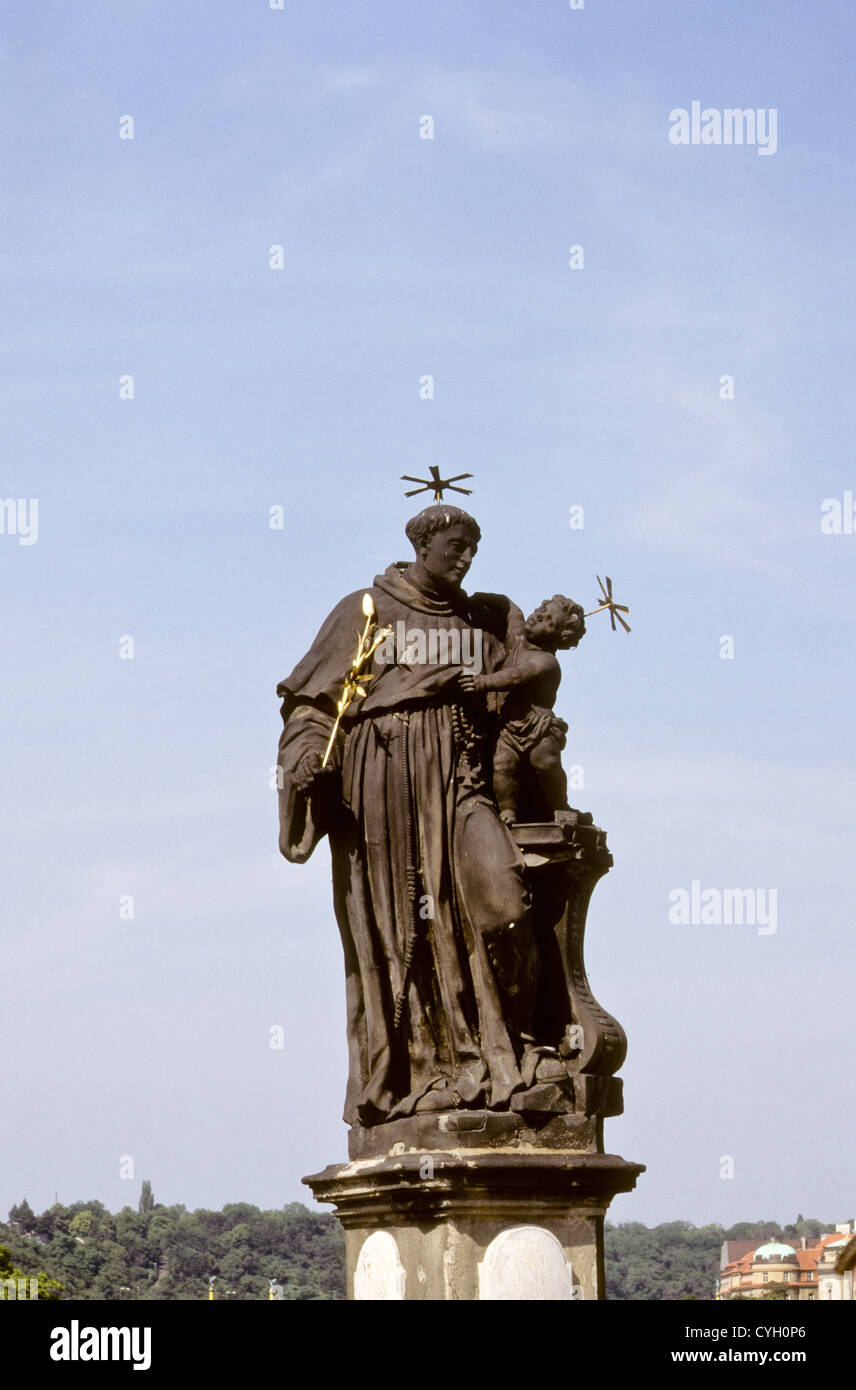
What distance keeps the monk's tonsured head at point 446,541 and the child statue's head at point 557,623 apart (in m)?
0.51

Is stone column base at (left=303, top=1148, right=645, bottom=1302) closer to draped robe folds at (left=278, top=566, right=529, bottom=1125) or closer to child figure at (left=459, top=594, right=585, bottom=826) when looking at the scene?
draped robe folds at (left=278, top=566, right=529, bottom=1125)

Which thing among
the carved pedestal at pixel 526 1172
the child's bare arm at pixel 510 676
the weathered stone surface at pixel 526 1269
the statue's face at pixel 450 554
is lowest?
the weathered stone surface at pixel 526 1269

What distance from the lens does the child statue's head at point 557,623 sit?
12516 mm

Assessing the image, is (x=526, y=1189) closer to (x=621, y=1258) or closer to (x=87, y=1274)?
(x=87, y=1274)

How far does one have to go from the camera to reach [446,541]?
12734 mm

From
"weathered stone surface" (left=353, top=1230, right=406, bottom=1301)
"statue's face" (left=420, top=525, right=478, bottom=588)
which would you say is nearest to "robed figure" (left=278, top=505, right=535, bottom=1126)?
"statue's face" (left=420, top=525, right=478, bottom=588)

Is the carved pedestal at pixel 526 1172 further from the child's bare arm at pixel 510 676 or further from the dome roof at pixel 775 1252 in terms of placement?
the dome roof at pixel 775 1252

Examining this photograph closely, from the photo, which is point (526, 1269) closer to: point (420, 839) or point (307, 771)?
point (420, 839)

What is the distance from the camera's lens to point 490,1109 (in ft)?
38.1

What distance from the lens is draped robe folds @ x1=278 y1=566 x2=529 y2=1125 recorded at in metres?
11.9

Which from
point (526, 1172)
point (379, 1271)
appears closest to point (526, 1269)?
point (526, 1172)

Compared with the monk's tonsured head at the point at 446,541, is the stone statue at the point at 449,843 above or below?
below

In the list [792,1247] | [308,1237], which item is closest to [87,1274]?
[308,1237]

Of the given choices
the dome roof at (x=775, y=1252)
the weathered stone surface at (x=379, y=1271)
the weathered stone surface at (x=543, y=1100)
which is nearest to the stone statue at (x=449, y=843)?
the weathered stone surface at (x=543, y=1100)
